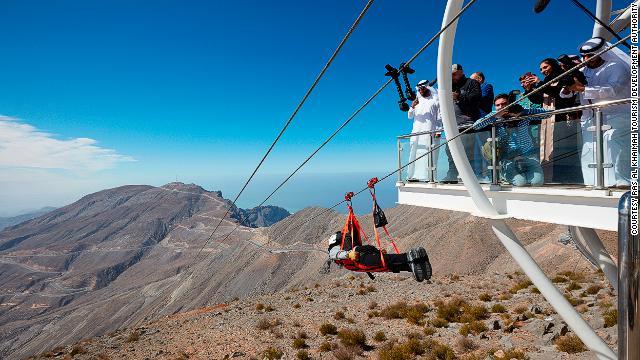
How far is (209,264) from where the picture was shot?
256 ft

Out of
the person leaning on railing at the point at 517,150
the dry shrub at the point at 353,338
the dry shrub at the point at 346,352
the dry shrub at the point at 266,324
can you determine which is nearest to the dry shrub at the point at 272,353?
the dry shrub at the point at 346,352

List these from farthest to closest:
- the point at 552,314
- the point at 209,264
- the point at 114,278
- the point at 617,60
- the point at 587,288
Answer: the point at 114,278, the point at 209,264, the point at 587,288, the point at 552,314, the point at 617,60

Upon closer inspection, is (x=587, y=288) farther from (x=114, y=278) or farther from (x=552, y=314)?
(x=114, y=278)

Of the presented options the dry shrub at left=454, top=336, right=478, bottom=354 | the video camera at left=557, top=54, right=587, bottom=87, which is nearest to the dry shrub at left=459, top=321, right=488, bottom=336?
the dry shrub at left=454, top=336, right=478, bottom=354

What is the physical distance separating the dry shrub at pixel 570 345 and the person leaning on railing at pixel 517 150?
26.2 feet

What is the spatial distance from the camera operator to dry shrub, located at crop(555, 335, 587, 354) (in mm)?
8189

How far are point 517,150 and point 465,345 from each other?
356 inches

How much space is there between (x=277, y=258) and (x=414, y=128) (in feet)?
194

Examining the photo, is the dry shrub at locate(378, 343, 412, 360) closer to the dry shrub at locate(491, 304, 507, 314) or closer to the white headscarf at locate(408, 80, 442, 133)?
the dry shrub at locate(491, 304, 507, 314)

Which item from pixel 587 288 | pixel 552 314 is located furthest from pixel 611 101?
pixel 587 288

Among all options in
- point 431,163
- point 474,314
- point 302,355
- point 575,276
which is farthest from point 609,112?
point 575,276

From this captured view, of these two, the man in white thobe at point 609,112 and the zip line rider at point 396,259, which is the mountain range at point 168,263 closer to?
the zip line rider at point 396,259

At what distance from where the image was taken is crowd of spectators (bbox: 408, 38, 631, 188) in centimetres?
→ 488

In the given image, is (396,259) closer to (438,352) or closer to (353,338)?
(438,352)
